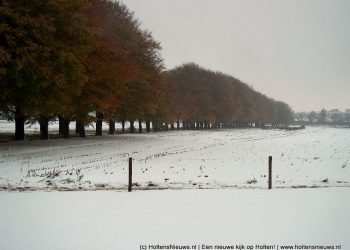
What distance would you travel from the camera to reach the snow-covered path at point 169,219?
9555 millimetres

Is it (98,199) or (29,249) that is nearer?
(29,249)

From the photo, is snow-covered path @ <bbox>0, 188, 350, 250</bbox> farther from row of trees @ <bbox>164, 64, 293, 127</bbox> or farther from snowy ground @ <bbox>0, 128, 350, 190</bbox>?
row of trees @ <bbox>164, 64, 293, 127</bbox>

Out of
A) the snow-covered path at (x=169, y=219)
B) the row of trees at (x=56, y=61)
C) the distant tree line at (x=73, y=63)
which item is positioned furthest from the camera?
the distant tree line at (x=73, y=63)

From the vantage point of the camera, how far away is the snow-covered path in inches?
376

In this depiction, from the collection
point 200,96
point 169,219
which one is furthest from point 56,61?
point 200,96

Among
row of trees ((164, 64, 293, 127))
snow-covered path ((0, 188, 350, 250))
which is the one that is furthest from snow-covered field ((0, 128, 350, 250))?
row of trees ((164, 64, 293, 127))

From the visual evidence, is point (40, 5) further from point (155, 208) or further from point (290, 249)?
point (290, 249)

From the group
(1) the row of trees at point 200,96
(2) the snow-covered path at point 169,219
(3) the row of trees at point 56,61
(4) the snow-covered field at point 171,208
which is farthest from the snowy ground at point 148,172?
(1) the row of trees at point 200,96

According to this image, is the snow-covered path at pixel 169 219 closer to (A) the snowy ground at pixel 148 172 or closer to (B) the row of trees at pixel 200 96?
(A) the snowy ground at pixel 148 172

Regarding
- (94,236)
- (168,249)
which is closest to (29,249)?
(94,236)

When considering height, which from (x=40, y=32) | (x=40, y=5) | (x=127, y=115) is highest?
(x=40, y=5)

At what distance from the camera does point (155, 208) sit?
12.9 meters

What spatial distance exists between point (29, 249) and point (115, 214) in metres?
3.51

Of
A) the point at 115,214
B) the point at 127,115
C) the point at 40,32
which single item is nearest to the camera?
the point at 115,214
